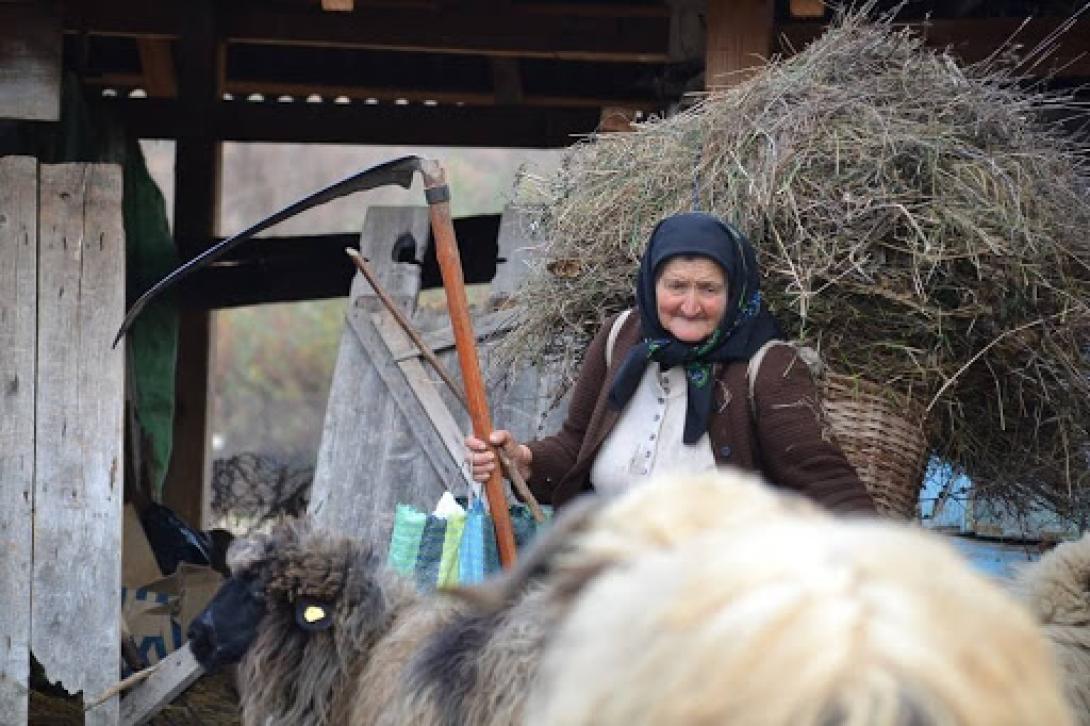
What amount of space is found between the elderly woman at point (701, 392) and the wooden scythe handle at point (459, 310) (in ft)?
0.22

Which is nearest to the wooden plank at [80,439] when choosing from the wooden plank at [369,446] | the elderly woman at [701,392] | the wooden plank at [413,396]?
the wooden plank at [369,446]

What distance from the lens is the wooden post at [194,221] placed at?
798 cm

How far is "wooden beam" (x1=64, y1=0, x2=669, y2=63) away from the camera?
765cm

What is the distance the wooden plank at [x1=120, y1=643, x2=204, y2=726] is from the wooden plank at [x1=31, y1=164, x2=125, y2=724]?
0.87ft

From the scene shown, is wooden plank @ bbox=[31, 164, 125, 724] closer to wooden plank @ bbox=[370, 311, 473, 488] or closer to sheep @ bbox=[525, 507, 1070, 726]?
wooden plank @ bbox=[370, 311, 473, 488]

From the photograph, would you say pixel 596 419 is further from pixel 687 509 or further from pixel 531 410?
pixel 687 509

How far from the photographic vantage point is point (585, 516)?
6.17ft

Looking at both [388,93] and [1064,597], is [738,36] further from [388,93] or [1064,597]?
[388,93]

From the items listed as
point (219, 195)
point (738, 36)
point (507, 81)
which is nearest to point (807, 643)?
point (738, 36)

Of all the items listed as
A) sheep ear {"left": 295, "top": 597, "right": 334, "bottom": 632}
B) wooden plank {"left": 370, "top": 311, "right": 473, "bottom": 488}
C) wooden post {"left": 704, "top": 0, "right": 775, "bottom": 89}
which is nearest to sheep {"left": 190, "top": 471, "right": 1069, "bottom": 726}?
sheep ear {"left": 295, "top": 597, "right": 334, "bottom": 632}

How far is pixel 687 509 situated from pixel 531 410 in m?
4.89

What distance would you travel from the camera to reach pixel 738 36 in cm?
610

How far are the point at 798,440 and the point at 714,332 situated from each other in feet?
1.16

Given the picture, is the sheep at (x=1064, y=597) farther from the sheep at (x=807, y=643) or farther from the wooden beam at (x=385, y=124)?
the wooden beam at (x=385, y=124)
